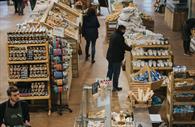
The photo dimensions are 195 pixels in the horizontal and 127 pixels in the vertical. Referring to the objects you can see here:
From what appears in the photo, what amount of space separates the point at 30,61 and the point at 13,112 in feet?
9.39

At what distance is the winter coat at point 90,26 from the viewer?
1306 centimetres

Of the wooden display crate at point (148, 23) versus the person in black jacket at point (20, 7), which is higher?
the person in black jacket at point (20, 7)

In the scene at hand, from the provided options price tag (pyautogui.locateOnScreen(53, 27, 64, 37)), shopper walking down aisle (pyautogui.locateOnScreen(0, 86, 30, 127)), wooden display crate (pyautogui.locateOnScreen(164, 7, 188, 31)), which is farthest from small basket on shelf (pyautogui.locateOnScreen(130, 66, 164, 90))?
wooden display crate (pyautogui.locateOnScreen(164, 7, 188, 31))

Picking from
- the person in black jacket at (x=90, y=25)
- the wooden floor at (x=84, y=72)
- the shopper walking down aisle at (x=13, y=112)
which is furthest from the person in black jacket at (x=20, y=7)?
the shopper walking down aisle at (x=13, y=112)

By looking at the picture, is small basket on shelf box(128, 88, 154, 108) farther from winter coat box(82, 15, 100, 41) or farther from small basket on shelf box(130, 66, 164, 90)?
winter coat box(82, 15, 100, 41)

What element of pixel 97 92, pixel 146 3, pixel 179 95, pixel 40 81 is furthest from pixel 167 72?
pixel 146 3

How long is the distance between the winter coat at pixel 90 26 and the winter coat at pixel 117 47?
257 centimetres

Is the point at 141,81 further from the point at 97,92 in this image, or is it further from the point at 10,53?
the point at 97,92

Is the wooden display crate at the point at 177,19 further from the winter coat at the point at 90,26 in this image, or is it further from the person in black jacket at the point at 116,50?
the person in black jacket at the point at 116,50

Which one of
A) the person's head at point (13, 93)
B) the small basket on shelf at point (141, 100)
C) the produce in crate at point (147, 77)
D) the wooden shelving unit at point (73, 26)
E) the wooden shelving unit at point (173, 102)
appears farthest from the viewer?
the wooden shelving unit at point (73, 26)

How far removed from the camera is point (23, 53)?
9.36 metres

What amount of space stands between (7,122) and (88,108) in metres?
1.32

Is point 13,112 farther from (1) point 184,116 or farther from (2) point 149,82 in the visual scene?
(1) point 184,116

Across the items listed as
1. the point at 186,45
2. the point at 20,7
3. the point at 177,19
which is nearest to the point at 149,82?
the point at 186,45
